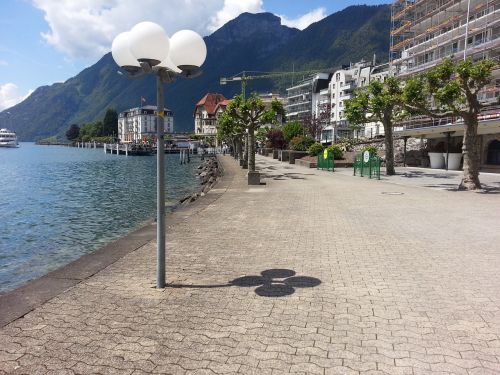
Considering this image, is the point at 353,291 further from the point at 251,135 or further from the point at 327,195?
the point at 251,135

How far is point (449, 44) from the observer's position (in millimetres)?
58312

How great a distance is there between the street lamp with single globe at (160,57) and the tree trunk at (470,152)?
1560 cm

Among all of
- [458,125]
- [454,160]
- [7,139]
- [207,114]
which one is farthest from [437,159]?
[7,139]

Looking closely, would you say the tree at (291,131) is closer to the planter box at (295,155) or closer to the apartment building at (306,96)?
the planter box at (295,155)

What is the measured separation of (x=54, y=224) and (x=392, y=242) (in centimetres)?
1393

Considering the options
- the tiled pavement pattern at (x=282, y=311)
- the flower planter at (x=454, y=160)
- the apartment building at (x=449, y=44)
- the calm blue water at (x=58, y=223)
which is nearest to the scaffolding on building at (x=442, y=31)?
the apartment building at (x=449, y=44)

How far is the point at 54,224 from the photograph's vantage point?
55.2ft

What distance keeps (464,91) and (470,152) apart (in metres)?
2.68

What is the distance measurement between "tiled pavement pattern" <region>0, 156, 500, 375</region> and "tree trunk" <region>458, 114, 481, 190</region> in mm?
10029

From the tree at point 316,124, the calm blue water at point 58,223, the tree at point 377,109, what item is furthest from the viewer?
the tree at point 316,124

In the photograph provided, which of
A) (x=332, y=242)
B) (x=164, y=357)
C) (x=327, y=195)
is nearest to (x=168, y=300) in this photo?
(x=164, y=357)

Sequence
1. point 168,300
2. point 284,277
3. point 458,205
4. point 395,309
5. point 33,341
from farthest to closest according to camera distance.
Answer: point 458,205, point 284,277, point 168,300, point 395,309, point 33,341

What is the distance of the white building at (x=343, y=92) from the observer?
317ft

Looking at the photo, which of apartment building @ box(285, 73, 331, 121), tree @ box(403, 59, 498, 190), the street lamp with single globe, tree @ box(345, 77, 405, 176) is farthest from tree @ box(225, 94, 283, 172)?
apartment building @ box(285, 73, 331, 121)
